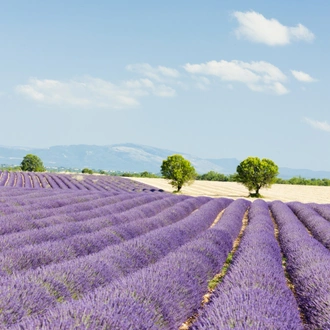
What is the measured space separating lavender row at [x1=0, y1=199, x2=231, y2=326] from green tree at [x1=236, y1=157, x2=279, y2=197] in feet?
91.9

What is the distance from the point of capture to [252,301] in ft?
11.6

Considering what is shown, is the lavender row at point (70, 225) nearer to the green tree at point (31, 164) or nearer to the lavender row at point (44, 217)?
the lavender row at point (44, 217)

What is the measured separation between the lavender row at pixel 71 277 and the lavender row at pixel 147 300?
0.47 meters

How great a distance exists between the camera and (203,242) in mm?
6949

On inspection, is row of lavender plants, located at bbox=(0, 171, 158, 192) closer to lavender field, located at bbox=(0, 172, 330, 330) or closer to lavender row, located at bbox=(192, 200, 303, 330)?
lavender field, located at bbox=(0, 172, 330, 330)

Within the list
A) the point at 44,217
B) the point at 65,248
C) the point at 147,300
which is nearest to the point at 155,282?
the point at 147,300

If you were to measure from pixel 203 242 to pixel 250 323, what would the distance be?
397 cm

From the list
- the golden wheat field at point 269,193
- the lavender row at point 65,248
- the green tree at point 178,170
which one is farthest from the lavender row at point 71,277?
the green tree at point 178,170

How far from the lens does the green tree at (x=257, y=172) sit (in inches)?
1366

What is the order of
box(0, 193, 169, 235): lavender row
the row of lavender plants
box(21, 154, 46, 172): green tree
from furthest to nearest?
box(21, 154, 46, 172): green tree
the row of lavender plants
box(0, 193, 169, 235): lavender row

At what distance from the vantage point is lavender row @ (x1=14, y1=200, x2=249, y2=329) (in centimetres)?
283

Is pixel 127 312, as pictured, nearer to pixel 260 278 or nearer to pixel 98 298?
pixel 98 298

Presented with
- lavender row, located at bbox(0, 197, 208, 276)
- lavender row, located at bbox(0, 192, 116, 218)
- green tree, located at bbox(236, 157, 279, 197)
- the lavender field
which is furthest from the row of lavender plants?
the lavender field

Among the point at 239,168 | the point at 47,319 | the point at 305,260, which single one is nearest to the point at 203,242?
the point at 305,260
